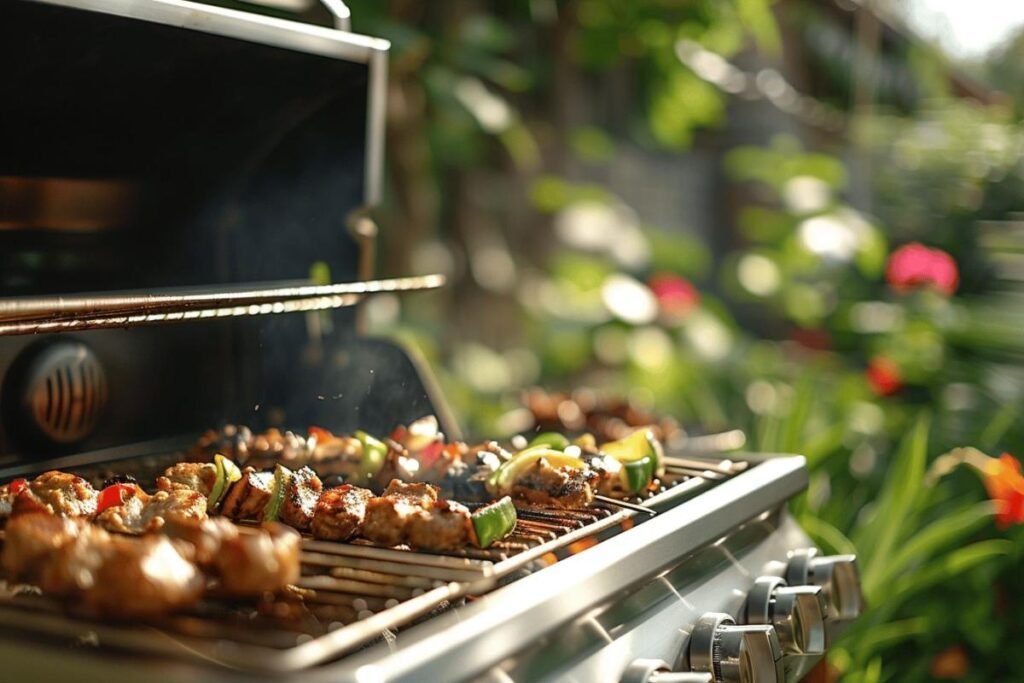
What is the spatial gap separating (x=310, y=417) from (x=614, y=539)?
3.25ft

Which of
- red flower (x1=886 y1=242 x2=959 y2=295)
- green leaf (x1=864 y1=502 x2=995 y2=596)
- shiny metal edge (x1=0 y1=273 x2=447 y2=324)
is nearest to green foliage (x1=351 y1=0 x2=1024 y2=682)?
red flower (x1=886 y1=242 x2=959 y2=295)

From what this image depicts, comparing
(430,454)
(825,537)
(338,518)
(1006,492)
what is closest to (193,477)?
(338,518)

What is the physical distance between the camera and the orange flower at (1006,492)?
8.80ft

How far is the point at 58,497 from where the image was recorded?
4.71ft

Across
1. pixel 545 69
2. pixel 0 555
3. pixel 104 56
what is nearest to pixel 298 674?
pixel 0 555

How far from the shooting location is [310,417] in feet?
7.39

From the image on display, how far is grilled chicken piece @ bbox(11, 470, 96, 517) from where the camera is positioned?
1401 millimetres

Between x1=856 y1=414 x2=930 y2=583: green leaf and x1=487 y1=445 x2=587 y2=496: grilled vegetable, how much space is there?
4.62 feet

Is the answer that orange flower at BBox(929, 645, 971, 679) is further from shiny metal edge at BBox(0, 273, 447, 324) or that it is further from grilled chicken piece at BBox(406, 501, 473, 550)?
grilled chicken piece at BBox(406, 501, 473, 550)

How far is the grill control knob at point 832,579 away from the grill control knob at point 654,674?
0.57 metres

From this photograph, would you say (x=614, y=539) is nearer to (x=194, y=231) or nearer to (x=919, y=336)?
(x=194, y=231)

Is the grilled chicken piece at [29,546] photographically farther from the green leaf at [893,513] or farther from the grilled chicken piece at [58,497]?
the green leaf at [893,513]

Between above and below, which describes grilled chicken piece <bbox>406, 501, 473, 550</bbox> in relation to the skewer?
above

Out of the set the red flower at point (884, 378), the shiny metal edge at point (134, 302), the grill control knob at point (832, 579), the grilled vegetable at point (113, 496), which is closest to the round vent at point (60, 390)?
the shiny metal edge at point (134, 302)
